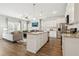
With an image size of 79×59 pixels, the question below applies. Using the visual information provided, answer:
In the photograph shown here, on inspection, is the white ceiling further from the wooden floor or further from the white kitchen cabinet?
the white kitchen cabinet

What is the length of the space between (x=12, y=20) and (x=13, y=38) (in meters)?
5.95

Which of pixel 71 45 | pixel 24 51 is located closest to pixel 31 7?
pixel 24 51

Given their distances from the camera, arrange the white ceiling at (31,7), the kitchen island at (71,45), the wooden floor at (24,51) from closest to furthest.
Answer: the kitchen island at (71,45) → the wooden floor at (24,51) → the white ceiling at (31,7)

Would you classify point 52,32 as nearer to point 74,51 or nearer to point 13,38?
point 13,38

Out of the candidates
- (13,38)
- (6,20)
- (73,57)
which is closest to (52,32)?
(13,38)

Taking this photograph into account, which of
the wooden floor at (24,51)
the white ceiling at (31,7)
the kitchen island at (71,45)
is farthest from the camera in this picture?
the white ceiling at (31,7)

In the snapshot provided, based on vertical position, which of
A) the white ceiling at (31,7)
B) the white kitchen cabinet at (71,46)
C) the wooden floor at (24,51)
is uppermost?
the white ceiling at (31,7)

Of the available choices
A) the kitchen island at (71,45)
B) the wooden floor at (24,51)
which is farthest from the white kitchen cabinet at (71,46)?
the wooden floor at (24,51)

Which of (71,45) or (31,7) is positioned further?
(31,7)

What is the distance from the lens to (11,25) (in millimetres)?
11812

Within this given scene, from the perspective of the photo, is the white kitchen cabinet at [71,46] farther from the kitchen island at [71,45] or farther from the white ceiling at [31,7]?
the white ceiling at [31,7]

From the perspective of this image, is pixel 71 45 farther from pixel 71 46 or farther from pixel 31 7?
pixel 31 7

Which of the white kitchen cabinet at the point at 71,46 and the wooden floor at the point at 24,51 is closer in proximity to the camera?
the white kitchen cabinet at the point at 71,46

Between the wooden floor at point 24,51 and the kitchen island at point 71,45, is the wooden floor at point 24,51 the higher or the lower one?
the lower one
